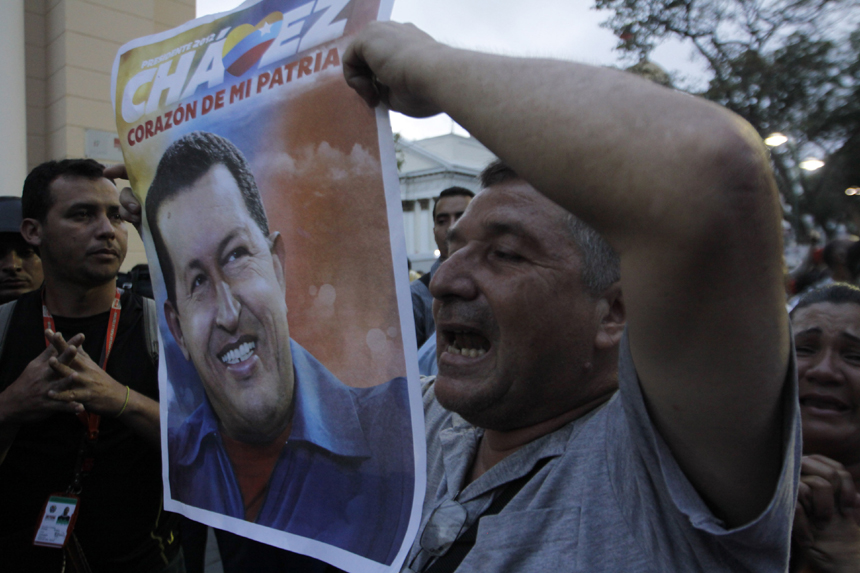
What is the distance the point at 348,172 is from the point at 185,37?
2.15ft

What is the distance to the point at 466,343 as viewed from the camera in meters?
1.18

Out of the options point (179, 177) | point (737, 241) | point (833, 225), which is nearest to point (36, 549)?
point (179, 177)

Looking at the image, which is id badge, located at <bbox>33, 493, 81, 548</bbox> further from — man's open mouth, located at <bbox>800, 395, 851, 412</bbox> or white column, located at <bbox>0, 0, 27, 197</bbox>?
white column, located at <bbox>0, 0, 27, 197</bbox>

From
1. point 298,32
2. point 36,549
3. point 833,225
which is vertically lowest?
point 36,549

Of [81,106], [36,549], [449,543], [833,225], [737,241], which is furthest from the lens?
[833,225]

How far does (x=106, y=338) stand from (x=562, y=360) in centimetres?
165

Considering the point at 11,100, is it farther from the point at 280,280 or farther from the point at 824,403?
the point at 824,403

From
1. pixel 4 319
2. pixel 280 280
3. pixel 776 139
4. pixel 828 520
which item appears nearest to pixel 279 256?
pixel 280 280

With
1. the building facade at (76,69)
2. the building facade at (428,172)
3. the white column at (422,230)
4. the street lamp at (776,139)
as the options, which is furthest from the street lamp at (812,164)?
the white column at (422,230)

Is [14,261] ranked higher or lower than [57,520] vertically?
higher

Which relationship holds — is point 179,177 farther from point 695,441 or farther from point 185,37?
point 695,441

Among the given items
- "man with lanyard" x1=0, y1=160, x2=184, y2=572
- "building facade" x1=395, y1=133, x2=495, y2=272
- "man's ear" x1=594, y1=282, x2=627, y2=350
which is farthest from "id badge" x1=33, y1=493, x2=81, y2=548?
"building facade" x1=395, y1=133, x2=495, y2=272

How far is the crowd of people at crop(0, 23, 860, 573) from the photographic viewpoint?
604 mm

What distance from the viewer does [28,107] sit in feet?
22.5
